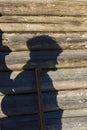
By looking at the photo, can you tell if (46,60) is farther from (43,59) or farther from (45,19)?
(45,19)

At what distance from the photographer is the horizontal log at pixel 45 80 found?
476 cm

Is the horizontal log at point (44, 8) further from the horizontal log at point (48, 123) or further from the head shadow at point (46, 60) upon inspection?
the horizontal log at point (48, 123)

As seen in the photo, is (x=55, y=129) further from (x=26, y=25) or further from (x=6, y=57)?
(x=26, y=25)

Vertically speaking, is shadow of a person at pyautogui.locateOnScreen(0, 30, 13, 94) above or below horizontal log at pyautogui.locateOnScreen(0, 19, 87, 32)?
below

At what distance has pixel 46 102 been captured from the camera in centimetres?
A: 474

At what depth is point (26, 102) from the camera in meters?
4.69

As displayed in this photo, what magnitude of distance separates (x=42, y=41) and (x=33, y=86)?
73cm

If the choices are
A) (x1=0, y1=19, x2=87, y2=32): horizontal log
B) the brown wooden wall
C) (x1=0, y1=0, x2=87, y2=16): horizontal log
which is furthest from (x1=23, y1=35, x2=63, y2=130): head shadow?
(x1=0, y1=0, x2=87, y2=16): horizontal log

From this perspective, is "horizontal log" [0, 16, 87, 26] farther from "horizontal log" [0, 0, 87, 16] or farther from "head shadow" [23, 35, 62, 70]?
"head shadow" [23, 35, 62, 70]

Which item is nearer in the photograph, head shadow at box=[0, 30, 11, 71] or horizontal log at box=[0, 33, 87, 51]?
head shadow at box=[0, 30, 11, 71]

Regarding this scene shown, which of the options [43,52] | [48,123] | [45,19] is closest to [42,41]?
[43,52]

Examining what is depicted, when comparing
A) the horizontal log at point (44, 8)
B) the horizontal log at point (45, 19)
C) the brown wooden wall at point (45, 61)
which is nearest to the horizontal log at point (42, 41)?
→ the brown wooden wall at point (45, 61)

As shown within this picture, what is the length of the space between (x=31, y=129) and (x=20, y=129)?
14 cm

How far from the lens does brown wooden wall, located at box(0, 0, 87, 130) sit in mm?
4648
